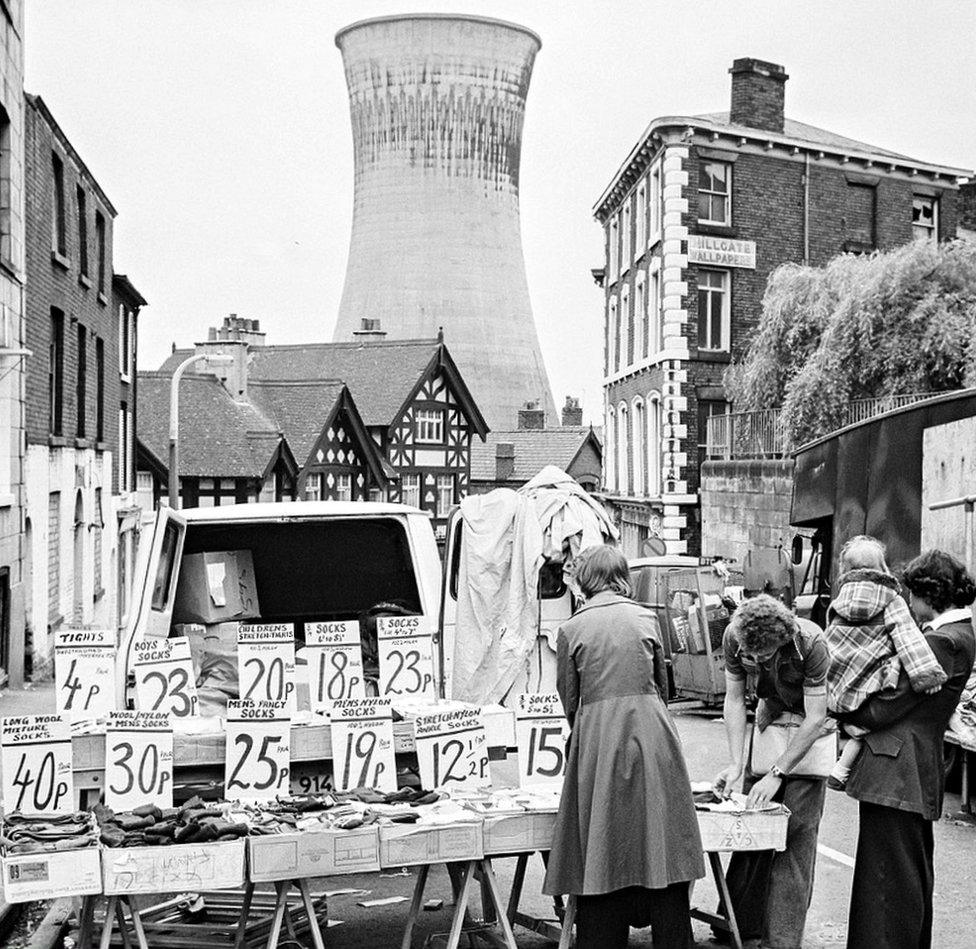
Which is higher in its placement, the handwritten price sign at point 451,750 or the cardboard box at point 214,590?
the cardboard box at point 214,590

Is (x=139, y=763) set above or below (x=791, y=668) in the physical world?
below

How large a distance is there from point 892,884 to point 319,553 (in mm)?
6075

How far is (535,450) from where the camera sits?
68688 millimetres

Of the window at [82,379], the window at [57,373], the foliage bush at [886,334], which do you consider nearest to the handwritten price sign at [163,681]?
the window at [57,373]

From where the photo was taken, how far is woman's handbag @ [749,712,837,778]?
22.4 feet

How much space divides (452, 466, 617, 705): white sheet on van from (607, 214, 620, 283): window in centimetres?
3489

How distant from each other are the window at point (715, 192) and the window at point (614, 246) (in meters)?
7.61

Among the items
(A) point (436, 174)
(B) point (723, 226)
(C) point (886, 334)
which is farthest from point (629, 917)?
(A) point (436, 174)

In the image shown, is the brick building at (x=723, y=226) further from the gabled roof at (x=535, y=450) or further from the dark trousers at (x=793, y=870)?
the dark trousers at (x=793, y=870)

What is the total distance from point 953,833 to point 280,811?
18.5ft

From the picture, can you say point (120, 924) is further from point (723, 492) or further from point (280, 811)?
point (723, 492)

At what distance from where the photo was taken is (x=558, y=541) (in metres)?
10.0

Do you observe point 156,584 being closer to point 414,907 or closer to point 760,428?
point 414,907

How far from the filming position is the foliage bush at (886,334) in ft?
95.9
